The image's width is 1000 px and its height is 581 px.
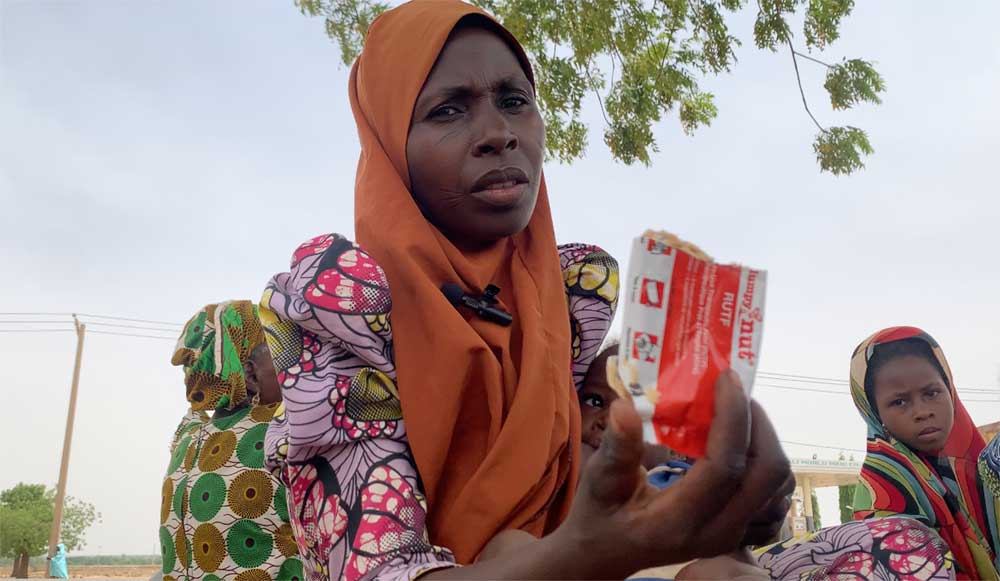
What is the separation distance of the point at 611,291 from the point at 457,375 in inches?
22.0

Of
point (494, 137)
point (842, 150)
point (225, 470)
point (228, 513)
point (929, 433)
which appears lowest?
point (228, 513)

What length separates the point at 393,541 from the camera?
1.38 m

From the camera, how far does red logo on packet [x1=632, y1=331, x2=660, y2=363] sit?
103 centimetres

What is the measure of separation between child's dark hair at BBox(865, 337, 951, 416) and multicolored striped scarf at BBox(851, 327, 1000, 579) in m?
0.02

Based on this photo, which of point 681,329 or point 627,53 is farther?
point 627,53

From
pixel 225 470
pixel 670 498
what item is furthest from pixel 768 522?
pixel 225 470

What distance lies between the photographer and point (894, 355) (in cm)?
387

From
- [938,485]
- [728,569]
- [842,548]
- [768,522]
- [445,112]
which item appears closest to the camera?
[768,522]

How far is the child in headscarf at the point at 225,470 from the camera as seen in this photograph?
12.4 ft

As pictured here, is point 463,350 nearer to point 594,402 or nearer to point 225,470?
point 594,402

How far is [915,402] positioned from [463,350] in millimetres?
2980

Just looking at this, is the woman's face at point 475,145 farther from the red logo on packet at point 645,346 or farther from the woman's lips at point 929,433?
the woman's lips at point 929,433

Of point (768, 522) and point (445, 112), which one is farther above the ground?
point (445, 112)

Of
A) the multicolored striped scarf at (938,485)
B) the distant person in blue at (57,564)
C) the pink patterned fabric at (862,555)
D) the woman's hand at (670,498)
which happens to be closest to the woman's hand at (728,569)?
the pink patterned fabric at (862,555)
